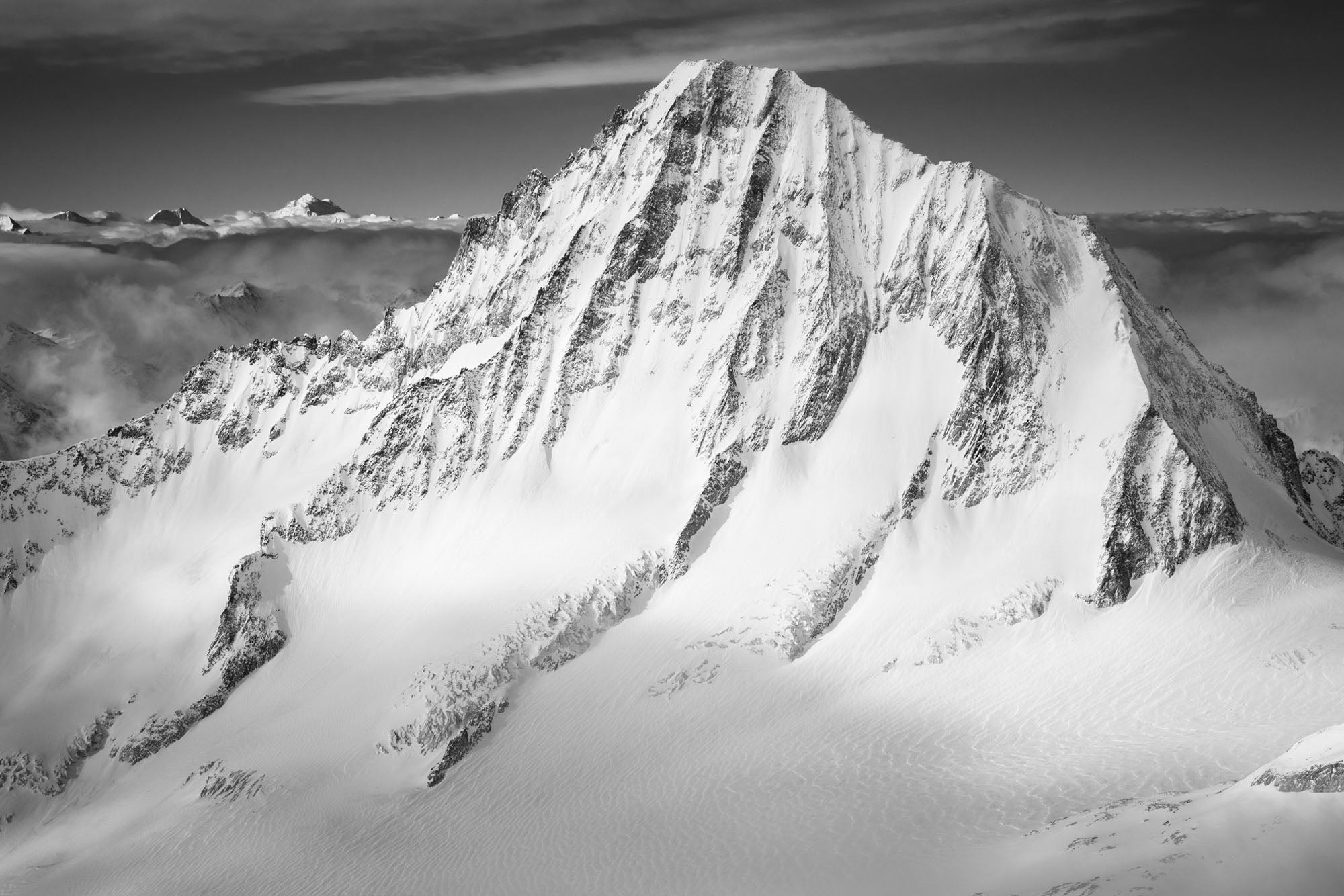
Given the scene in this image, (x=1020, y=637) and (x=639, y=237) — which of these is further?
(x=639, y=237)

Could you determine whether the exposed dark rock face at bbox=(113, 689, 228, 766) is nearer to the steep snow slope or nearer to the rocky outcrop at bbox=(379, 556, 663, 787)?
the steep snow slope

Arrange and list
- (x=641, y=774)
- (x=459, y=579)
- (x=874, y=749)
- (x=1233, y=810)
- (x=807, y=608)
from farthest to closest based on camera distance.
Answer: (x=459, y=579) < (x=807, y=608) < (x=641, y=774) < (x=874, y=749) < (x=1233, y=810)

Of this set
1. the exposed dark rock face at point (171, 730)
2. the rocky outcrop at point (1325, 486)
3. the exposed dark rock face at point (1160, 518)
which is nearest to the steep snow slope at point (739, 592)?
the exposed dark rock face at point (1160, 518)

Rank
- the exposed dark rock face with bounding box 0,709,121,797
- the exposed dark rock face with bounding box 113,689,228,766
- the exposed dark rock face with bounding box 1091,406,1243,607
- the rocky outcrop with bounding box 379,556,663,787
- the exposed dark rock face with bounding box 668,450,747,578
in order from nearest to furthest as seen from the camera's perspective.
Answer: the exposed dark rock face with bounding box 1091,406,1243,607 < the rocky outcrop with bounding box 379,556,663,787 < the exposed dark rock face with bounding box 668,450,747,578 < the exposed dark rock face with bounding box 113,689,228,766 < the exposed dark rock face with bounding box 0,709,121,797

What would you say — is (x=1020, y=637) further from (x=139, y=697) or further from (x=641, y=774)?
(x=139, y=697)

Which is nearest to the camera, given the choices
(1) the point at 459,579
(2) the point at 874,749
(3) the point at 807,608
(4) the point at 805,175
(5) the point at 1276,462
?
(2) the point at 874,749

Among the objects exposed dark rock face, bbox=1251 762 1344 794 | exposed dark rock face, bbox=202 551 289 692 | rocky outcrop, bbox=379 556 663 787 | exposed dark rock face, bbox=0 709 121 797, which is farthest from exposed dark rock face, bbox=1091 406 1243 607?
exposed dark rock face, bbox=0 709 121 797

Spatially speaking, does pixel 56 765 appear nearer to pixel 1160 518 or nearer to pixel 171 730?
pixel 171 730

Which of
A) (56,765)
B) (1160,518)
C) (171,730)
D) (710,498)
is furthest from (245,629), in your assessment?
(1160,518)

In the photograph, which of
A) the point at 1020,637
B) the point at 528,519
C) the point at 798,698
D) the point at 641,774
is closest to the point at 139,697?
the point at 528,519
